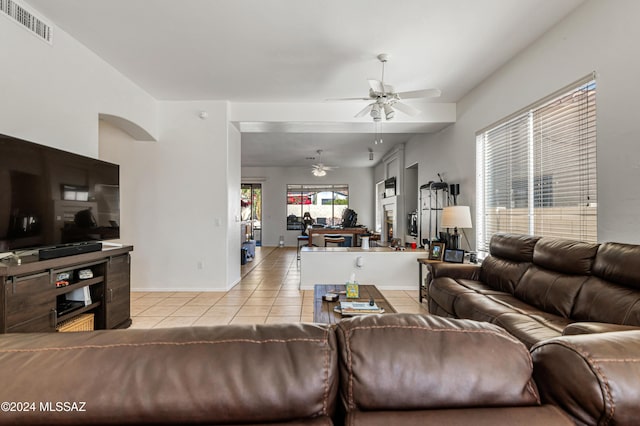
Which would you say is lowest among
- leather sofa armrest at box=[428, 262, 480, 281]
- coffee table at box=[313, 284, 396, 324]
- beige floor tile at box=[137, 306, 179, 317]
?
beige floor tile at box=[137, 306, 179, 317]

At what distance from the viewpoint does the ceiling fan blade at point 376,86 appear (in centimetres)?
313

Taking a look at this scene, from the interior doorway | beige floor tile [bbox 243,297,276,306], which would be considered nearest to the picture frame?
beige floor tile [bbox 243,297,276,306]

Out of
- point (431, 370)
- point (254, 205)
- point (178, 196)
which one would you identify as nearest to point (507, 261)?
point (431, 370)

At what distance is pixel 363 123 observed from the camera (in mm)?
4895

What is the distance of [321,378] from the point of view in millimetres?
590

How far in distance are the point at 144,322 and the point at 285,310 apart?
1605 millimetres

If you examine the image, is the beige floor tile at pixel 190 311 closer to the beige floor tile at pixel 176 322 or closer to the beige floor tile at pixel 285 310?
the beige floor tile at pixel 176 322

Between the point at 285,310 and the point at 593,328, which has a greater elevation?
the point at 593,328

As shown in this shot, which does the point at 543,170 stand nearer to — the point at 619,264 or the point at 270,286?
the point at 619,264

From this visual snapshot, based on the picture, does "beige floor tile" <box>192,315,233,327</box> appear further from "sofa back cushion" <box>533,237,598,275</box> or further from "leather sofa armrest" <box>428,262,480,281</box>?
"sofa back cushion" <box>533,237,598,275</box>

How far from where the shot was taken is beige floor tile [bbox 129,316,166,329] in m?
3.34

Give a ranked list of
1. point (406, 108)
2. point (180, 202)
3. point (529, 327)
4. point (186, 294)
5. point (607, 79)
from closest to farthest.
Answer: point (529, 327)
point (607, 79)
point (406, 108)
point (186, 294)
point (180, 202)

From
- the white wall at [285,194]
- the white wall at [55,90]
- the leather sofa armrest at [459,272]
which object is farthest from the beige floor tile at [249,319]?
the white wall at [285,194]

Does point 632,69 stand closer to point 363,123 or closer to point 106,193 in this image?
point 363,123
